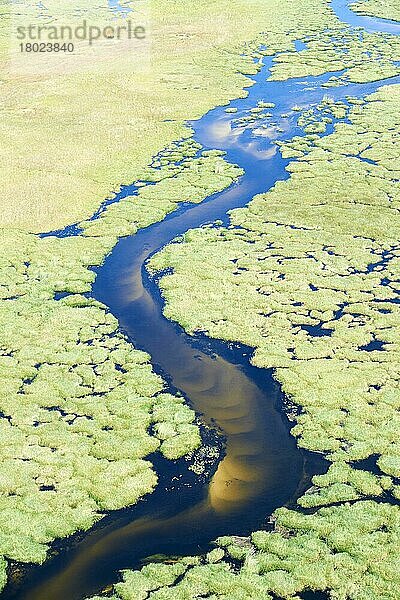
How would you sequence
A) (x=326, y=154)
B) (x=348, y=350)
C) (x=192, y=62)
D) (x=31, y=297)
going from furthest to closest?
(x=192, y=62) < (x=326, y=154) < (x=31, y=297) < (x=348, y=350)

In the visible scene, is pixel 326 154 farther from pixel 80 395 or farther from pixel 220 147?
pixel 80 395

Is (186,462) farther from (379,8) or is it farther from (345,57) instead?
(379,8)

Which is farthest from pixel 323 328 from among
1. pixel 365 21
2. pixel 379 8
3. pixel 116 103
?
pixel 379 8

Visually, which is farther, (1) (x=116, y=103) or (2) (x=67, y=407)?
(1) (x=116, y=103)

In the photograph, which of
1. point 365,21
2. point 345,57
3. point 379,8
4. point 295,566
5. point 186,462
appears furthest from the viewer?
point 379,8

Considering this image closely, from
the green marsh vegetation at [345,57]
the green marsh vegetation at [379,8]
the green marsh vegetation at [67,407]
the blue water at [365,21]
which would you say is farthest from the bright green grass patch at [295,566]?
the green marsh vegetation at [379,8]

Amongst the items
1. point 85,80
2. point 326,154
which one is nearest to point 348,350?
point 326,154
